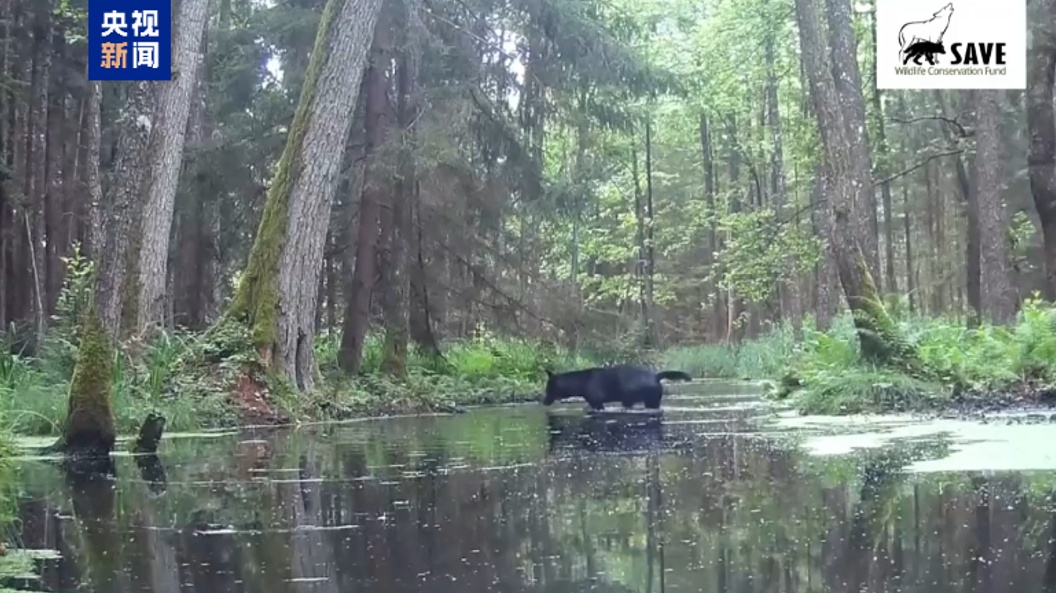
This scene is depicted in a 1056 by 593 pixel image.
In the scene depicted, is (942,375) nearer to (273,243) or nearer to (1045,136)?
(1045,136)

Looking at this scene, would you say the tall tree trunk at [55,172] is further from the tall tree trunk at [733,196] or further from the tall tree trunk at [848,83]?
the tall tree trunk at [733,196]

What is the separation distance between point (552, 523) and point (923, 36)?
12083mm

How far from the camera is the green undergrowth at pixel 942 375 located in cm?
1071

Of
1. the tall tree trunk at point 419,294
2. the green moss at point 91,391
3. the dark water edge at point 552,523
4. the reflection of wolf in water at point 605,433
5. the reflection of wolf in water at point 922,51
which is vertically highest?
the reflection of wolf in water at point 922,51

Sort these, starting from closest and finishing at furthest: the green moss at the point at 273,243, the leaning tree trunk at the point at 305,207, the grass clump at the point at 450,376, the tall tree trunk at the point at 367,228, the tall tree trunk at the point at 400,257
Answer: the green moss at the point at 273,243 < the leaning tree trunk at the point at 305,207 < the grass clump at the point at 450,376 < the tall tree trunk at the point at 367,228 < the tall tree trunk at the point at 400,257

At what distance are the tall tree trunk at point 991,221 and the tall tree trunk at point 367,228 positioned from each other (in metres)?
7.76

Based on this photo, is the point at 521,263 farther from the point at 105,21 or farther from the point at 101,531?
the point at 101,531

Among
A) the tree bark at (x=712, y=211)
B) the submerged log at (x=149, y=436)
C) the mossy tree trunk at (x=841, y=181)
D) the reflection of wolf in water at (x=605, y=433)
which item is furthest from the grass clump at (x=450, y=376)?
the tree bark at (x=712, y=211)

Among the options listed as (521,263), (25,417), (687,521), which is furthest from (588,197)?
(687,521)

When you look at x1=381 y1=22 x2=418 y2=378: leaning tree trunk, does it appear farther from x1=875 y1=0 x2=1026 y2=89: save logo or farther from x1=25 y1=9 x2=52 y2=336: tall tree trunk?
x1=25 y1=9 x2=52 y2=336: tall tree trunk

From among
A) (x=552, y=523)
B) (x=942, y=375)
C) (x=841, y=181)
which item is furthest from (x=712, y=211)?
(x=552, y=523)

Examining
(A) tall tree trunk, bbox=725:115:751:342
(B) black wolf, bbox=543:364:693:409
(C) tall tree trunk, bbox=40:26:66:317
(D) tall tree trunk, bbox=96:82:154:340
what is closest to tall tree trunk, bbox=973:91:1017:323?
(B) black wolf, bbox=543:364:693:409

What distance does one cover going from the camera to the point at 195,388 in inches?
449

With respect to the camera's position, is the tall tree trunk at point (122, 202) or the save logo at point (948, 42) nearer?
the tall tree trunk at point (122, 202)
